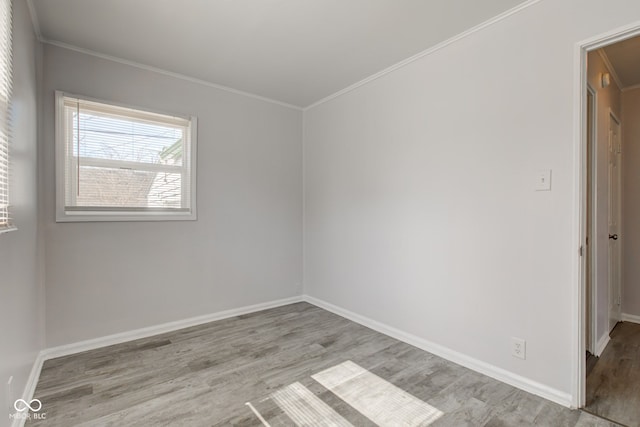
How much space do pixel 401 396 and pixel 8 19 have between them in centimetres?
315

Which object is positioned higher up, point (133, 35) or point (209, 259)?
point (133, 35)

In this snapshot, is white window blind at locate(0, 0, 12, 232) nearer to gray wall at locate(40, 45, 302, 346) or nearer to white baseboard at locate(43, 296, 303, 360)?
gray wall at locate(40, 45, 302, 346)

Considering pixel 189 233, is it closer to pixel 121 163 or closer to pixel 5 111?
pixel 121 163

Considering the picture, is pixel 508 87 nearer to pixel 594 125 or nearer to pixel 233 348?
pixel 594 125

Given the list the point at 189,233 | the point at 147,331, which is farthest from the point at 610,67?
the point at 147,331

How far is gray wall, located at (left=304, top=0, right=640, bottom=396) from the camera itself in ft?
6.63

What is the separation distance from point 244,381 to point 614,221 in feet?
13.3

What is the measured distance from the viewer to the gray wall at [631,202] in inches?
138

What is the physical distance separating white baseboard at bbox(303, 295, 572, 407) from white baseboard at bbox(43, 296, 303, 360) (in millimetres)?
1124

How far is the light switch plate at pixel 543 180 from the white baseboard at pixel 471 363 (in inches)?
51.9

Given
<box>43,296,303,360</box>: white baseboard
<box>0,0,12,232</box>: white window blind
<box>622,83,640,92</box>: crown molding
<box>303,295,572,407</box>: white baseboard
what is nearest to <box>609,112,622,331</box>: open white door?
<box>622,83,640,92</box>: crown molding

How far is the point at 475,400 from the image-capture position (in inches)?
81.5

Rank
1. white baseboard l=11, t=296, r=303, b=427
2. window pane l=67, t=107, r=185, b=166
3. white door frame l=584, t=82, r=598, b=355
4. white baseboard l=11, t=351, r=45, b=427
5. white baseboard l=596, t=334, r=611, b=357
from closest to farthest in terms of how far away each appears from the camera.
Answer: white baseboard l=11, t=351, r=45, b=427 → white baseboard l=11, t=296, r=303, b=427 → white door frame l=584, t=82, r=598, b=355 → white baseboard l=596, t=334, r=611, b=357 → window pane l=67, t=107, r=185, b=166

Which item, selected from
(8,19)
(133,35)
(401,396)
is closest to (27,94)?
(8,19)
